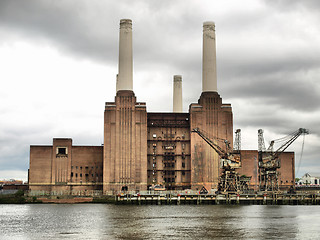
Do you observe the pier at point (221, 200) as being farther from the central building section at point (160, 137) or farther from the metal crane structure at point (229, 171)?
the central building section at point (160, 137)

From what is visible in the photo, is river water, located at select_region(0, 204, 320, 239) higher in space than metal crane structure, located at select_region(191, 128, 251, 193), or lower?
lower

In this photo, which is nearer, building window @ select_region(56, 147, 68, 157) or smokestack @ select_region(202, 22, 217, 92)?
smokestack @ select_region(202, 22, 217, 92)

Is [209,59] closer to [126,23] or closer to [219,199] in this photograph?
[126,23]

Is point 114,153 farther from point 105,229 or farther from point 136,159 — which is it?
point 105,229

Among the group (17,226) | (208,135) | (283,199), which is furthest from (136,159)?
(17,226)

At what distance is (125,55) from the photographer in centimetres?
13588

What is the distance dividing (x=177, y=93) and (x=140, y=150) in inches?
1497

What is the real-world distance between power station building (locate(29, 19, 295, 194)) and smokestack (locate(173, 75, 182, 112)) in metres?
23.6

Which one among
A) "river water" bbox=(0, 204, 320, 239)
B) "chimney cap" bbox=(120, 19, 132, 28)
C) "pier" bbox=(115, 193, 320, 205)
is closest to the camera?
"river water" bbox=(0, 204, 320, 239)

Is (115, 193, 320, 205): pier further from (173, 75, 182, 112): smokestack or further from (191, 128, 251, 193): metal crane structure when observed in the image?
(173, 75, 182, 112): smokestack

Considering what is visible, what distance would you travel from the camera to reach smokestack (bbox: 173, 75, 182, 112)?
167500 millimetres

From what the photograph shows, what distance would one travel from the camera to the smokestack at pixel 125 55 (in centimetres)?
13588

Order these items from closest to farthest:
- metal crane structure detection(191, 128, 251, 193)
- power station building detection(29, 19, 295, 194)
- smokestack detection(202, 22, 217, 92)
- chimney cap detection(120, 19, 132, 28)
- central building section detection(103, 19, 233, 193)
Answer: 1. metal crane structure detection(191, 128, 251, 193)
2. central building section detection(103, 19, 233, 193)
3. power station building detection(29, 19, 295, 194)
4. chimney cap detection(120, 19, 132, 28)
5. smokestack detection(202, 22, 217, 92)

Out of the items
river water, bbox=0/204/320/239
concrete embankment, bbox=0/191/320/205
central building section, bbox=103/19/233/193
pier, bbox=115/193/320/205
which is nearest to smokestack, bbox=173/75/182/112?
central building section, bbox=103/19/233/193
